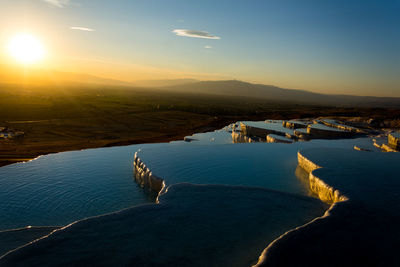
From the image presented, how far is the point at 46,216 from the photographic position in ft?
19.2

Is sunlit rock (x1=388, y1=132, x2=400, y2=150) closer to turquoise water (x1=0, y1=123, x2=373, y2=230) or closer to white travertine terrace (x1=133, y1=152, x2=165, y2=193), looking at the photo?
turquoise water (x1=0, y1=123, x2=373, y2=230)

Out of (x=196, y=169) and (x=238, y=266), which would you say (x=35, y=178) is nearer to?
(x=196, y=169)

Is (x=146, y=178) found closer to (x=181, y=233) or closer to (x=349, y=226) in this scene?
(x=181, y=233)

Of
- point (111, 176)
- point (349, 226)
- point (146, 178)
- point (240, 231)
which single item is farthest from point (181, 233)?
point (111, 176)

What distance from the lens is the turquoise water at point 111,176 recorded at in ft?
20.2

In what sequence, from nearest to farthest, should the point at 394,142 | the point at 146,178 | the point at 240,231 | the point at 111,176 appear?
the point at 240,231 → the point at 146,178 → the point at 111,176 → the point at 394,142

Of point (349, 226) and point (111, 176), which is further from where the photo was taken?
point (111, 176)

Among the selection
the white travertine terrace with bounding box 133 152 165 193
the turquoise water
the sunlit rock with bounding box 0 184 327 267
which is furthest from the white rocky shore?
the white travertine terrace with bounding box 133 152 165 193

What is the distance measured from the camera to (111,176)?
27.5 ft

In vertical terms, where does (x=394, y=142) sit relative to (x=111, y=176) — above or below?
above

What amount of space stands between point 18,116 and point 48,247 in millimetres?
38319

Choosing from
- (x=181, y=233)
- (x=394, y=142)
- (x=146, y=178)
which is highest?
(x=394, y=142)

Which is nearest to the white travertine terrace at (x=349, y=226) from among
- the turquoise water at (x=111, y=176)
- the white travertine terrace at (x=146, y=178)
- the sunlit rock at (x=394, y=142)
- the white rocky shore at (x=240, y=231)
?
the white rocky shore at (x=240, y=231)

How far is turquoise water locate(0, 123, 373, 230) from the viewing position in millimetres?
6160
